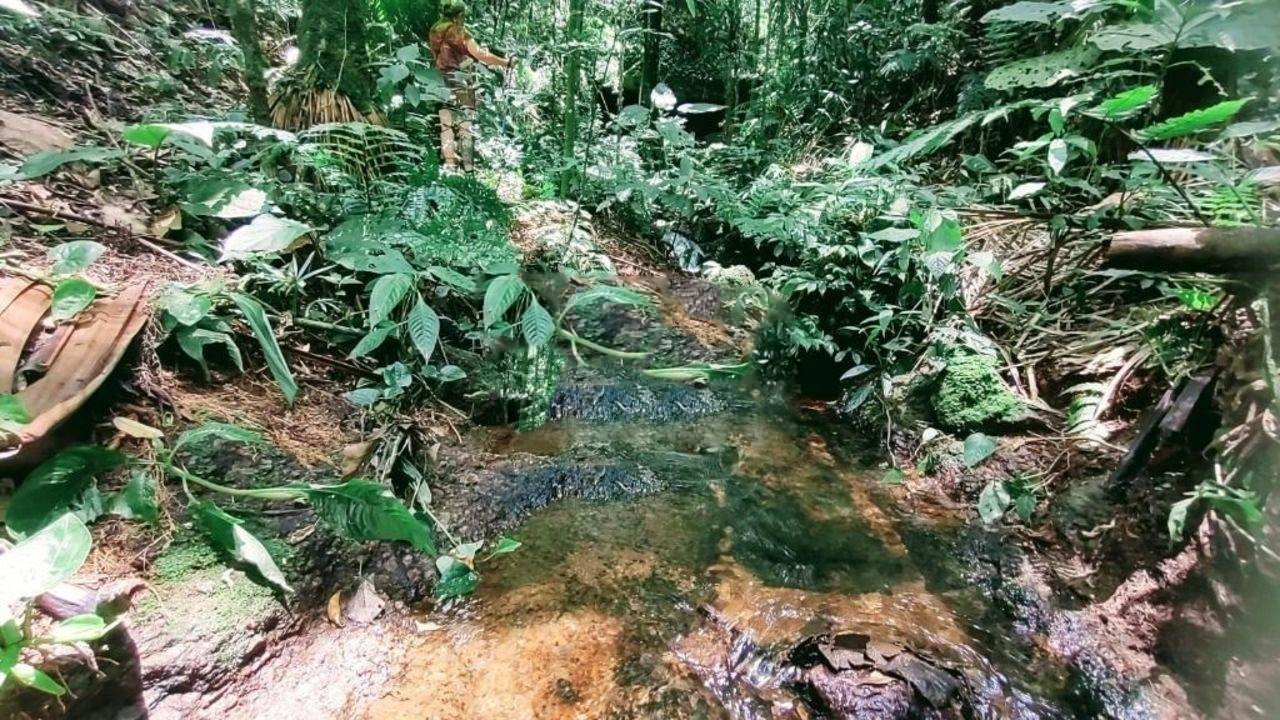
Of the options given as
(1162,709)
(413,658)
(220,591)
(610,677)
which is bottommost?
(1162,709)

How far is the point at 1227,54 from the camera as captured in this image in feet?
7.36

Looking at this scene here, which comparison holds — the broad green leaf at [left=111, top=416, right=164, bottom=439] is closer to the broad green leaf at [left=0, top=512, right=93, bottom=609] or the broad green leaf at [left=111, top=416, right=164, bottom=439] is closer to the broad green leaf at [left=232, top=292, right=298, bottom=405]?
the broad green leaf at [left=232, top=292, right=298, bottom=405]

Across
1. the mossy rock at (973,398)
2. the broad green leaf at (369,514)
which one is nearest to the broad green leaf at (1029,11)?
the mossy rock at (973,398)

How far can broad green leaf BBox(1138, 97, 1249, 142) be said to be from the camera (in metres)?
1.32

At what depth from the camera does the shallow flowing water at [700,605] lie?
1437mm

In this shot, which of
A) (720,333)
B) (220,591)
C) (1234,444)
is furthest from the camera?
(720,333)

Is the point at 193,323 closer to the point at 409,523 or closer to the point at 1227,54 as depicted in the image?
the point at 409,523

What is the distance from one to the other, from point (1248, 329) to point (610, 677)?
6.89 ft

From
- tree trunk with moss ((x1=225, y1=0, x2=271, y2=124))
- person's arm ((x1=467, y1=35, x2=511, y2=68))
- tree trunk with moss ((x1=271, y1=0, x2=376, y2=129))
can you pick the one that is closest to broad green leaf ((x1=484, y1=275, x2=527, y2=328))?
tree trunk with moss ((x1=271, y1=0, x2=376, y2=129))

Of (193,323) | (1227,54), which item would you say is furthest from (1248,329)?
(193,323)

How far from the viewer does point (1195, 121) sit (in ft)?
4.60

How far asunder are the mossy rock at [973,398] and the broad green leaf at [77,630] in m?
2.82

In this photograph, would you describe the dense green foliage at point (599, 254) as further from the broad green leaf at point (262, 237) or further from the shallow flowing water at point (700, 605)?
the shallow flowing water at point (700, 605)

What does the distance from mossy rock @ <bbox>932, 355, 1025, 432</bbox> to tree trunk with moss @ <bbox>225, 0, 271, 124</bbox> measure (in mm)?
3474
